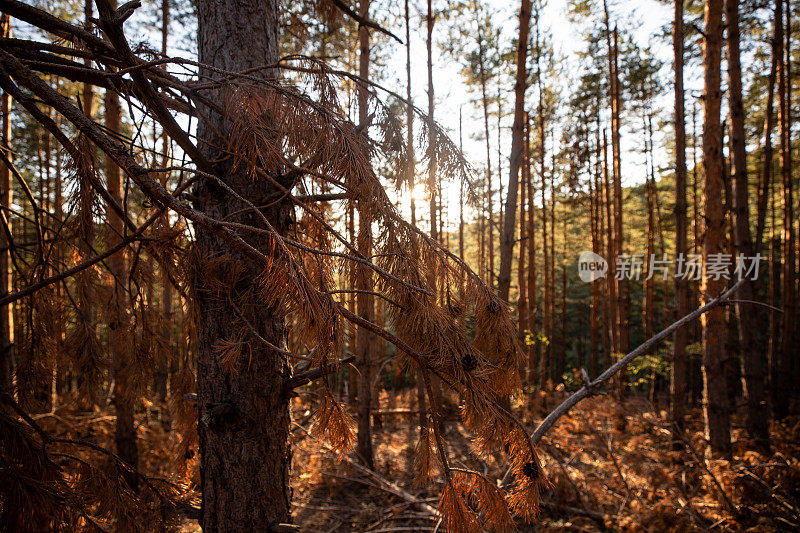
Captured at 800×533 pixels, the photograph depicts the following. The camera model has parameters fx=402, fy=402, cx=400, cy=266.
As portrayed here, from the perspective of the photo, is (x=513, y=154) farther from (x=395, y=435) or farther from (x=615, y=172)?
(x=615, y=172)

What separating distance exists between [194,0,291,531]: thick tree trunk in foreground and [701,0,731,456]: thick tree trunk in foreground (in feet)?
18.1

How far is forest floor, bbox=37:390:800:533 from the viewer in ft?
13.8

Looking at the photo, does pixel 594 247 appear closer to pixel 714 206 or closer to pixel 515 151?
pixel 714 206

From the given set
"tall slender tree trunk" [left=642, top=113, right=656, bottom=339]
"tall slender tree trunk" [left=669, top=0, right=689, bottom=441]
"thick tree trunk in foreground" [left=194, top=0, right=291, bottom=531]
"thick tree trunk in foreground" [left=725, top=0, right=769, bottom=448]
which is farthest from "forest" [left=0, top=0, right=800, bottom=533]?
"tall slender tree trunk" [left=642, top=113, right=656, bottom=339]

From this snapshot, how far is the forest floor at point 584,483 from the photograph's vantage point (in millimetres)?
4219

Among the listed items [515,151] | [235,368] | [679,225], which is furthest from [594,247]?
[235,368]

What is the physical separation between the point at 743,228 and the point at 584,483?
14.8 ft

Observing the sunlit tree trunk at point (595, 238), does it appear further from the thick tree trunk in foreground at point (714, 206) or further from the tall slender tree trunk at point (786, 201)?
the thick tree trunk in foreground at point (714, 206)

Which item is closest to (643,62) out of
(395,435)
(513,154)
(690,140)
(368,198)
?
(690,140)

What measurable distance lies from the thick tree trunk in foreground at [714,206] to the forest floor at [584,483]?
86cm

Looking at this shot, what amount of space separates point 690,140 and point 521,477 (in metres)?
16.3

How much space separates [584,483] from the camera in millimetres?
5227

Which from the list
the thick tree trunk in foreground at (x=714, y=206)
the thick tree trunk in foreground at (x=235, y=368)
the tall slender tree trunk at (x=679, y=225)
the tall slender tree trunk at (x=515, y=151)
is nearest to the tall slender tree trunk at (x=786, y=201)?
the tall slender tree trunk at (x=679, y=225)

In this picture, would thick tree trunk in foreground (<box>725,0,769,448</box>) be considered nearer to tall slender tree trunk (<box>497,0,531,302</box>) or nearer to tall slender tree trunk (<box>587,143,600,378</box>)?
tall slender tree trunk (<box>497,0,531,302</box>)
